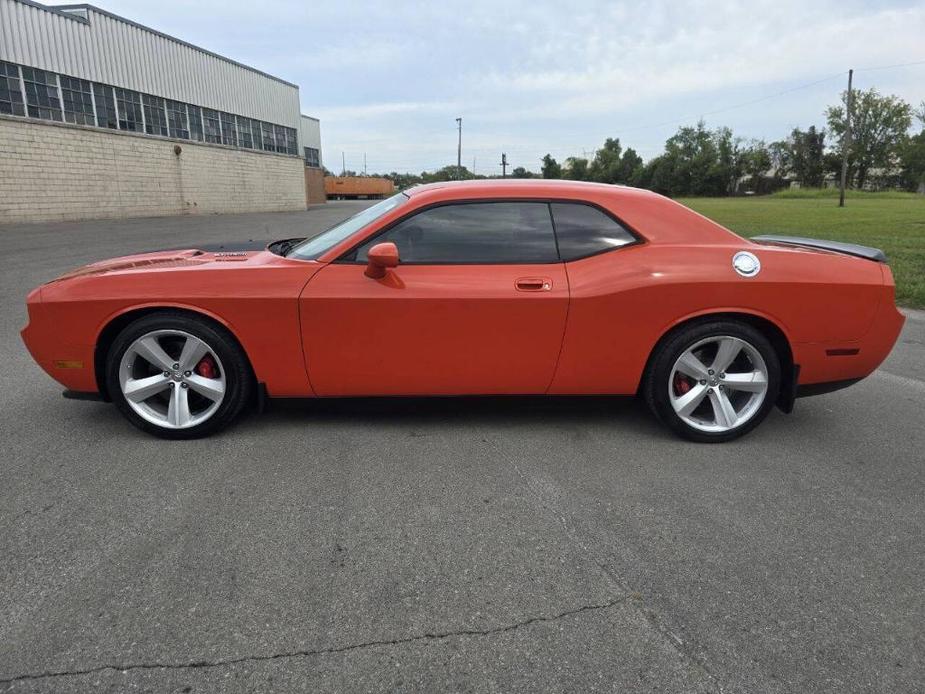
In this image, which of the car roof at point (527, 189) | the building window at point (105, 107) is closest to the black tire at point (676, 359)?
the car roof at point (527, 189)

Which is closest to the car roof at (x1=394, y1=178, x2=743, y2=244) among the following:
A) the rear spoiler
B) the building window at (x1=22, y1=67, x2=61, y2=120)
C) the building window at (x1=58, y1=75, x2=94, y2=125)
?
the rear spoiler

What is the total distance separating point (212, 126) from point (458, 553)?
125ft

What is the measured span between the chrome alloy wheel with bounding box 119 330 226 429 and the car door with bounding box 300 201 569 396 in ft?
1.87

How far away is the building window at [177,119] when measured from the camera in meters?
31.2

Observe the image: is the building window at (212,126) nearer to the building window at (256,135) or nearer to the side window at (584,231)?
the building window at (256,135)

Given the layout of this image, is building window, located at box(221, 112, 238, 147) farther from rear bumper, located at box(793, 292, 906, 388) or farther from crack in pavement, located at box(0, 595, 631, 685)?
crack in pavement, located at box(0, 595, 631, 685)

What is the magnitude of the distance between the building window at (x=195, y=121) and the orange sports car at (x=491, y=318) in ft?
111

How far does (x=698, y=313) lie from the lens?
3506 millimetres

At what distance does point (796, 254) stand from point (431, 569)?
271 centimetres

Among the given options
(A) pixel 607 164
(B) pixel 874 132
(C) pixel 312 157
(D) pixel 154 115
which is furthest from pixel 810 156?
(D) pixel 154 115

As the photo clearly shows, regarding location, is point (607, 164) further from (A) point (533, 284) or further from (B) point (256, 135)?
(A) point (533, 284)

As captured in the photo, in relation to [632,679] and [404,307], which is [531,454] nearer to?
[404,307]

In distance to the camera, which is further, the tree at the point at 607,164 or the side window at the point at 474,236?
the tree at the point at 607,164

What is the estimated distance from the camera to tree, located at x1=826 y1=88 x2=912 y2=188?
93625 millimetres
